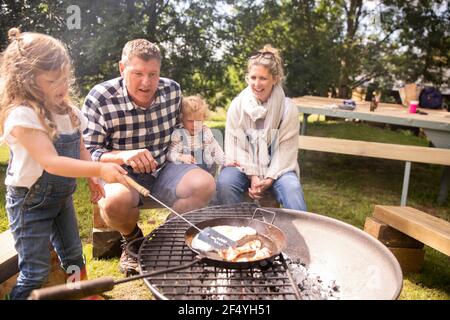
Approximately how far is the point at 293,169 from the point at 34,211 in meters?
1.93

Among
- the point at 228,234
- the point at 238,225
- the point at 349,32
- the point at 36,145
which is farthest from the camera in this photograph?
the point at 349,32

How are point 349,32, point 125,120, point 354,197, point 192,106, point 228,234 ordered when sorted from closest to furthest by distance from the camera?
point 228,234, point 125,120, point 192,106, point 354,197, point 349,32

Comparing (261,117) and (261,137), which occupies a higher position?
(261,117)

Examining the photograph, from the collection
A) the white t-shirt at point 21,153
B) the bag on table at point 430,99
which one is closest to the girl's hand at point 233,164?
the white t-shirt at point 21,153

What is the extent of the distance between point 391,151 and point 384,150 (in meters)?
0.08

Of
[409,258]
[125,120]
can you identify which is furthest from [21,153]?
[409,258]

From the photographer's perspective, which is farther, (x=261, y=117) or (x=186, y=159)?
(x=261, y=117)

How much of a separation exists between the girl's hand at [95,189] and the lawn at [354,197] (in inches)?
25.3

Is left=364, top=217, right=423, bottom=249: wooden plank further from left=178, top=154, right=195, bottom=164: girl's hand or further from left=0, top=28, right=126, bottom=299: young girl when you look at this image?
left=0, top=28, right=126, bottom=299: young girl

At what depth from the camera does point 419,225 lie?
2604 mm

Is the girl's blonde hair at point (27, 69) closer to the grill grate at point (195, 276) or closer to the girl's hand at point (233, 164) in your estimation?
the grill grate at point (195, 276)

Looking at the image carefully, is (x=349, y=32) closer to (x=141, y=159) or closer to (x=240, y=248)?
(x=141, y=159)

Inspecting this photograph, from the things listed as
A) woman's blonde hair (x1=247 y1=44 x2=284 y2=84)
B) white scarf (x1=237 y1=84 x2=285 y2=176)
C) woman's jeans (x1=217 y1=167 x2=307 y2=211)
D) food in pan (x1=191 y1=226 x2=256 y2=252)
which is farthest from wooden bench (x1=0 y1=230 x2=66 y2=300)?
woman's blonde hair (x1=247 y1=44 x2=284 y2=84)
